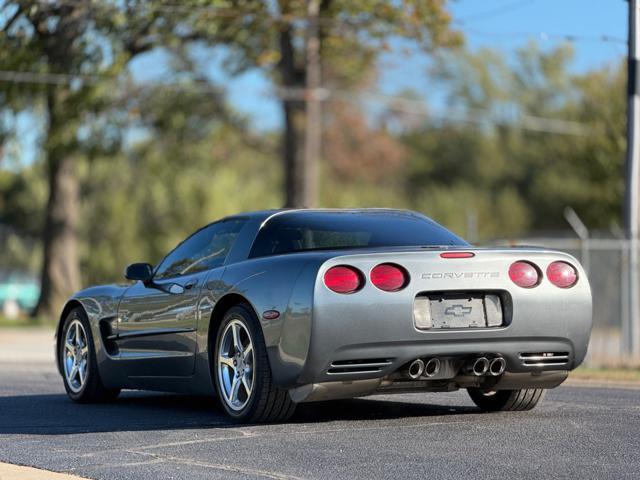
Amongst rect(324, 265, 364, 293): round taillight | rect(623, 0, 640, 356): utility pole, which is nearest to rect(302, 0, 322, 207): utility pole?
rect(623, 0, 640, 356): utility pole

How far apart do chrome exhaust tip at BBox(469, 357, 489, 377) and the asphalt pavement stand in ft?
1.04

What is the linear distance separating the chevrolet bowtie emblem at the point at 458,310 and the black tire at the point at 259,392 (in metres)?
1.09

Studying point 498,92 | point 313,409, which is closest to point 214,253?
point 313,409

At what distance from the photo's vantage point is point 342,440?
7.22 meters

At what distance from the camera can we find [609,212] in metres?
42.6

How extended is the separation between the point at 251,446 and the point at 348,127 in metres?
62.3

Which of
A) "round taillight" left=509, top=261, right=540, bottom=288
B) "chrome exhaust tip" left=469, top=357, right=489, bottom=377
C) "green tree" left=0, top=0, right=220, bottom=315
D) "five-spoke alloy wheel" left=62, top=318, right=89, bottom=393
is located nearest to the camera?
"chrome exhaust tip" left=469, top=357, right=489, bottom=377

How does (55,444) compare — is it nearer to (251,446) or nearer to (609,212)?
(251,446)

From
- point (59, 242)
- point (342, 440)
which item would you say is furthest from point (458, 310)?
point (59, 242)

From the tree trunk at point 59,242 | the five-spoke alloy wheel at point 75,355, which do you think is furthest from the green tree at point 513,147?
the five-spoke alloy wheel at point 75,355

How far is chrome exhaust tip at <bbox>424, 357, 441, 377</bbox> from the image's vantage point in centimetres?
760

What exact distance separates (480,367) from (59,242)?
82.6 ft

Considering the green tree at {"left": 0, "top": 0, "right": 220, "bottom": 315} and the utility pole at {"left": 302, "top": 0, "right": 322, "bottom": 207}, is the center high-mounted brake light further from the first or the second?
the utility pole at {"left": 302, "top": 0, "right": 322, "bottom": 207}

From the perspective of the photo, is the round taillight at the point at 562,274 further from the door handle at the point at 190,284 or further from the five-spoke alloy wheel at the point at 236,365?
the door handle at the point at 190,284
